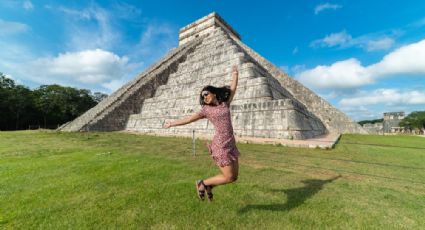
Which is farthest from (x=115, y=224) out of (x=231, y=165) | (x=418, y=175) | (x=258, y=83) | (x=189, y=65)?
(x=189, y=65)

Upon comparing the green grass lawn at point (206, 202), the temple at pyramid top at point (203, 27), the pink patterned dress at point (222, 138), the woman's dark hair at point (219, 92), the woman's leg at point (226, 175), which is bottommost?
the green grass lawn at point (206, 202)

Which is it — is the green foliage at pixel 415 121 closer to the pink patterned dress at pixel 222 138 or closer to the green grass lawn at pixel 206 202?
the green grass lawn at pixel 206 202

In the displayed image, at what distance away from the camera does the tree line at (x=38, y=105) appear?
35.9 metres

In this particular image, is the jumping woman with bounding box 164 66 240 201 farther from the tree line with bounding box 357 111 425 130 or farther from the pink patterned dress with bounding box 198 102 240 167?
the tree line with bounding box 357 111 425 130

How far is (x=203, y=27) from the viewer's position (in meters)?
37.4

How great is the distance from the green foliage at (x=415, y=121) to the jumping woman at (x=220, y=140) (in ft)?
224

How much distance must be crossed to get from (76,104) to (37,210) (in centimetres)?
5028

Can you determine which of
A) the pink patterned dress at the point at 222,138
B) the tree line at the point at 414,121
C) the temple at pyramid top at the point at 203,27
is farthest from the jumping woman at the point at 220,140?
the tree line at the point at 414,121

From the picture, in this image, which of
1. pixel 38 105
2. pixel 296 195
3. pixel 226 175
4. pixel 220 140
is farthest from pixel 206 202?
pixel 38 105

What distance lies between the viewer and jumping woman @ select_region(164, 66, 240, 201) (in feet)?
10.2

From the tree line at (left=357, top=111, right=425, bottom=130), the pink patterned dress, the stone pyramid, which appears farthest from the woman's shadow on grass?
the tree line at (left=357, top=111, right=425, bottom=130)

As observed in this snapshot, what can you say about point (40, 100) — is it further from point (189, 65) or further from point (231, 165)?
point (231, 165)

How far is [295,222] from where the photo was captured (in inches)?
108

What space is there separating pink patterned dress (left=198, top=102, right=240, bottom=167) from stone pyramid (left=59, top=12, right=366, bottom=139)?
835 cm
